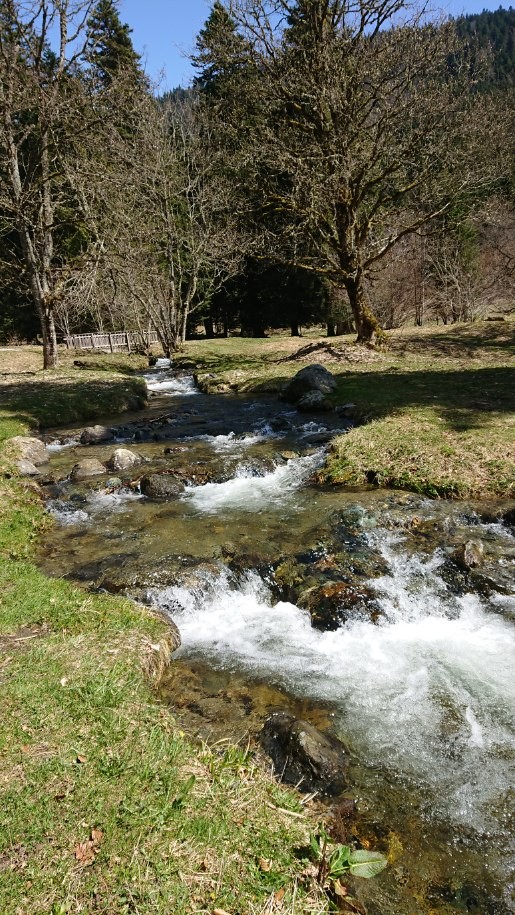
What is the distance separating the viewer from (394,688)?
16.3 feet

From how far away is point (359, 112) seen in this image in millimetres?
19938

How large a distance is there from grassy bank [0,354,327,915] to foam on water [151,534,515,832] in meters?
1.06

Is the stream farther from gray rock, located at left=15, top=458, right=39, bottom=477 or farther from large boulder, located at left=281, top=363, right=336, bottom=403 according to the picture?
large boulder, located at left=281, top=363, right=336, bottom=403

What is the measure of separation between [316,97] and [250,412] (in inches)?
485

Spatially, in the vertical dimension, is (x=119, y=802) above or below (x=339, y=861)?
above

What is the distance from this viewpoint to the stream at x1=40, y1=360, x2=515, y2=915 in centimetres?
365

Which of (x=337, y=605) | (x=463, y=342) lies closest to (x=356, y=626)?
(x=337, y=605)

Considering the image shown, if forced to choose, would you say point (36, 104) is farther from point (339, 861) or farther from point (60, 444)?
point (339, 861)

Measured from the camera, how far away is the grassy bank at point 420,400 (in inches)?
361

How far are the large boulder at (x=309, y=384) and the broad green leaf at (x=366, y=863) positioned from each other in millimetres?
13350

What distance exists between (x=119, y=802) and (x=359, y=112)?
76.3ft

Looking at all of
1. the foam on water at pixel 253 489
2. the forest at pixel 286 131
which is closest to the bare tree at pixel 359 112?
the forest at pixel 286 131

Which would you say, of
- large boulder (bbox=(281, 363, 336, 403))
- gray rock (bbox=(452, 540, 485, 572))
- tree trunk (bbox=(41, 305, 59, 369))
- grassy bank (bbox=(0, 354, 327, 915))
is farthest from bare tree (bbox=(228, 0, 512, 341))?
grassy bank (bbox=(0, 354, 327, 915))

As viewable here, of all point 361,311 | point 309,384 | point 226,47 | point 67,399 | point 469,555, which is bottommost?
point 469,555
